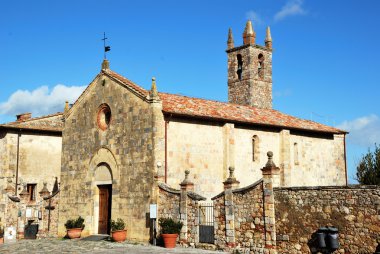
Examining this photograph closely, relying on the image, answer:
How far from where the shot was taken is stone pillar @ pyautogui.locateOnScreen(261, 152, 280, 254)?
55.6 ft

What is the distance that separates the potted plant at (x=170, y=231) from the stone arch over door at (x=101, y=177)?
4.15 metres

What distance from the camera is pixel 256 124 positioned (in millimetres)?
25016

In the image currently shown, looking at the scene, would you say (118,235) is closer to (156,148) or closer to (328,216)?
(156,148)

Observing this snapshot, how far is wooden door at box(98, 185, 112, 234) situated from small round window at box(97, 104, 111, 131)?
120 inches

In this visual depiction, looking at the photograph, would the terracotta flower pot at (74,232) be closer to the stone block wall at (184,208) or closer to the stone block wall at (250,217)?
the stone block wall at (184,208)

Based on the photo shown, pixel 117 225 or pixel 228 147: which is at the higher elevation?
pixel 228 147

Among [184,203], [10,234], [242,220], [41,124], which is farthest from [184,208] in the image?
[41,124]

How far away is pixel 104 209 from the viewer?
2423cm

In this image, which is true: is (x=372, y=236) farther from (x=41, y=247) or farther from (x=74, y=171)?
(x=74, y=171)

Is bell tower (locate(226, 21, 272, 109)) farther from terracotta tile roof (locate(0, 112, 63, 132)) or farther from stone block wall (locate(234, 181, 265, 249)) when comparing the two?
stone block wall (locate(234, 181, 265, 249))

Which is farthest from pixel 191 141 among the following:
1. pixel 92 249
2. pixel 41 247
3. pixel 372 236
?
pixel 372 236

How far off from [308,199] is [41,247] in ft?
38.8

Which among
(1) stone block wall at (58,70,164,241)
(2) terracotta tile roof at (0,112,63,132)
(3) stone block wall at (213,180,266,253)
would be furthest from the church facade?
(2) terracotta tile roof at (0,112,63,132)

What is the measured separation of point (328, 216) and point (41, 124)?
69.2ft
